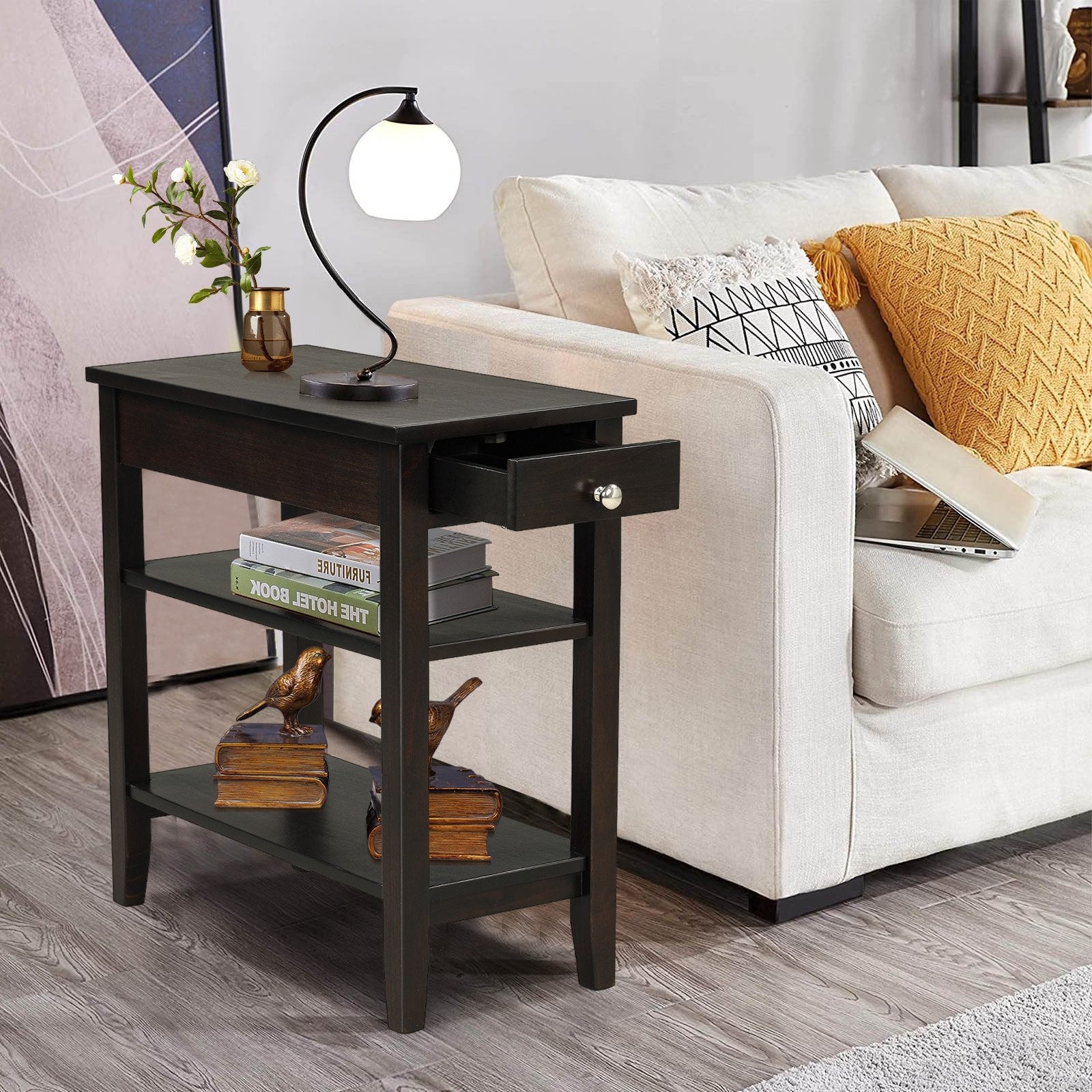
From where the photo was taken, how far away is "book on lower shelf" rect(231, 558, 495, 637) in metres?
1.86

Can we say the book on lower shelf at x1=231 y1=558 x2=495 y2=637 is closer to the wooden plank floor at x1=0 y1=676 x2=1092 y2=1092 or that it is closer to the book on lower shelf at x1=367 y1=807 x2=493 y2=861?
the book on lower shelf at x1=367 y1=807 x2=493 y2=861

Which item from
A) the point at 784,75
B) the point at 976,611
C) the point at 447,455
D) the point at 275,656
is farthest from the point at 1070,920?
the point at 784,75

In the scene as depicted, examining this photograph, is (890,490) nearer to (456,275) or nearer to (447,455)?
(447,455)

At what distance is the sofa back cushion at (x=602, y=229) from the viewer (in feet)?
8.20

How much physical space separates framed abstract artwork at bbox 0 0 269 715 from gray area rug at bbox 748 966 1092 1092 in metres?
1.70

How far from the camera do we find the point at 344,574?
191cm

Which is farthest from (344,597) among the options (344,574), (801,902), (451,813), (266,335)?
(801,902)

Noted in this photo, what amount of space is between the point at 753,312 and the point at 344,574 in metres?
0.81

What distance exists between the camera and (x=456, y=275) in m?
3.40

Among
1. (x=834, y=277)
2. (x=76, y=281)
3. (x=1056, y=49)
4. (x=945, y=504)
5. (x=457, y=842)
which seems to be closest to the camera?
(x=457, y=842)

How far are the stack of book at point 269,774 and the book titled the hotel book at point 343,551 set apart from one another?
26cm

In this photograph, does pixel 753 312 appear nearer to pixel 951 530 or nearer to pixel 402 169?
pixel 951 530

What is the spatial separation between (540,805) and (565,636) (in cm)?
75

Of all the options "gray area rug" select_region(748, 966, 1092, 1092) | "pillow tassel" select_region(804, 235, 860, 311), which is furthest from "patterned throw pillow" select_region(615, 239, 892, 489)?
"gray area rug" select_region(748, 966, 1092, 1092)
